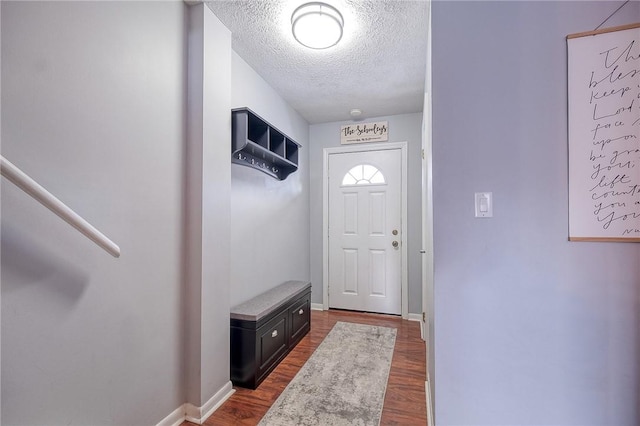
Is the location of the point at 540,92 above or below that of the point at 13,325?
above

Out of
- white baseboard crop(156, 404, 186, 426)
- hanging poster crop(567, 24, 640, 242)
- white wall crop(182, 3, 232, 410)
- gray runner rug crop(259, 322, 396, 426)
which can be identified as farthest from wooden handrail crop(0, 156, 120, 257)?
hanging poster crop(567, 24, 640, 242)

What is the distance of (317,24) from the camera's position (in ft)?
5.67

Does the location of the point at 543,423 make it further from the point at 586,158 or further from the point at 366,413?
the point at 586,158

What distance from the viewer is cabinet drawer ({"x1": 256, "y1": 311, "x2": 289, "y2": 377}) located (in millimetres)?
2025

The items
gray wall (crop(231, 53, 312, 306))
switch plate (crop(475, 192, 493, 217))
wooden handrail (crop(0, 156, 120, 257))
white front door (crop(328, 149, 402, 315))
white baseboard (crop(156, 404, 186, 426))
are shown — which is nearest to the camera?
wooden handrail (crop(0, 156, 120, 257))

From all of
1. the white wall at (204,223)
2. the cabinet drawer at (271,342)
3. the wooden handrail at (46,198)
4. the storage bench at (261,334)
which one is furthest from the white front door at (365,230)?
the wooden handrail at (46,198)

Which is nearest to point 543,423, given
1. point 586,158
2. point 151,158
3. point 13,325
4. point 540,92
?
point 586,158

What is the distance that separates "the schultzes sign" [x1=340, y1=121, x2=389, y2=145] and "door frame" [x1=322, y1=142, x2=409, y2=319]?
0.07 meters

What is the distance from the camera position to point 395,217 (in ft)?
11.3

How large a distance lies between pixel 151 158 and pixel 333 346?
2.10 metres

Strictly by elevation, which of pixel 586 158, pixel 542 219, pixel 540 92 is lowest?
pixel 542 219

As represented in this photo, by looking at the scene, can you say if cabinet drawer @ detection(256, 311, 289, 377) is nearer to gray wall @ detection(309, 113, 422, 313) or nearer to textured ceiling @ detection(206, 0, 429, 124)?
gray wall @ detection(309, 113, 422, 313)

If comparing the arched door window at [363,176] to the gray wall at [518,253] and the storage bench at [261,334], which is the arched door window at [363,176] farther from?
the gray wall at [518,253]

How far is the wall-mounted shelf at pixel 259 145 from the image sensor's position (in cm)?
202
